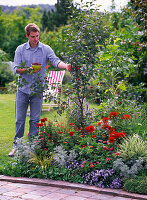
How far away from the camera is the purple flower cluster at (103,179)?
338 centimetres

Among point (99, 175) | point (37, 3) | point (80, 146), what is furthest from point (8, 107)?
point (37, 3)

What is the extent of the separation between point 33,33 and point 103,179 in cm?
226

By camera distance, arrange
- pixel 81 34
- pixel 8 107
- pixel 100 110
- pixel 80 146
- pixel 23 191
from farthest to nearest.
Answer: pixel 8 107, pixel 100 110, pixel 81 34, pixel 80 146, pixel 23 191

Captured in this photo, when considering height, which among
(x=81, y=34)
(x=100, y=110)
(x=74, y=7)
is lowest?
(x=100, y=110)

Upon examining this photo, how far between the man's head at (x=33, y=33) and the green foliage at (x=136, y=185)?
2.35 meters

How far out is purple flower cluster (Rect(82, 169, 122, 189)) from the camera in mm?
3379

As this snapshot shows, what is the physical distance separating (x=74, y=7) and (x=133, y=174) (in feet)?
8.01

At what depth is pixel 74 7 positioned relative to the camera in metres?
4.47

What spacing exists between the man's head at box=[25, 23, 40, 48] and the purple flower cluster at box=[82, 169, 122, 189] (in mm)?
2069

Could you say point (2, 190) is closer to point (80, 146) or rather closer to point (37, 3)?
point (80, 146)

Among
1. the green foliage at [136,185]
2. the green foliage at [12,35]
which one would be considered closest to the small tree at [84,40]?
the green foliage at [136,185]

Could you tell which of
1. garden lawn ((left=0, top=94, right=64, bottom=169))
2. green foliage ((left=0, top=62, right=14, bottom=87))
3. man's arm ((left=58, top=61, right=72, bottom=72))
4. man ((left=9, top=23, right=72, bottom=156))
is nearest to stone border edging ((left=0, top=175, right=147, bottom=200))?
garden lawn ((left=0, top=94, right=64, bottom=169))

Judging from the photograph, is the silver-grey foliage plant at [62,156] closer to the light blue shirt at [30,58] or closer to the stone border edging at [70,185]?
the stone border edging at [70,185]

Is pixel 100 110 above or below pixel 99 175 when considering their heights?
above
